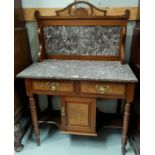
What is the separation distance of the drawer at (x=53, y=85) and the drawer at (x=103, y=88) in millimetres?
90

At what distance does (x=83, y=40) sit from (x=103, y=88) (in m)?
0.55

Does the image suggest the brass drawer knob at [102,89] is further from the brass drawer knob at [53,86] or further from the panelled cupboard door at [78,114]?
the brass drawer knob at [53,86]

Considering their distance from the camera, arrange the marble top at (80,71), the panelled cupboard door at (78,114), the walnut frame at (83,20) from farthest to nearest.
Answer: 1. the walnut frame at (83,20)
2. the panelled cupboard door at (78,114)
3. the marble top at (80,71)

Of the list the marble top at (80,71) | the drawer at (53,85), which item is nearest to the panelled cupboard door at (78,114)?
the drawer at (53,85)

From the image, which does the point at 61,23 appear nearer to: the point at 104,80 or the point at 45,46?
the point at 45,46

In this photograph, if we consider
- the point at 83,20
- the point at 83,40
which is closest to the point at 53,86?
the point at 83,40

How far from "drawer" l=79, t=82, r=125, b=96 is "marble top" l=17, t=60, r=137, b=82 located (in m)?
0.06

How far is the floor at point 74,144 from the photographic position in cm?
163

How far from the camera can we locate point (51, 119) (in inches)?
68.7

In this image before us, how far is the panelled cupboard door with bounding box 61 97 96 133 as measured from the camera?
1419 mm

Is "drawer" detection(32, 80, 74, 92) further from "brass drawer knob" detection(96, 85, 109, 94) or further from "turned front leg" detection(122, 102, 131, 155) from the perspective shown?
"turned front leg" detection(122, 102, 131, 155)

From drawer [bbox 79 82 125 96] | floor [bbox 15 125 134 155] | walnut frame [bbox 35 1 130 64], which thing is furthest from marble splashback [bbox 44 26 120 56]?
floor [bbox 15 125 134 155]

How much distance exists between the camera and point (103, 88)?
1.32 m

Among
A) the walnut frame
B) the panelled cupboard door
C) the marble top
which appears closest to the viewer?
the marble top
